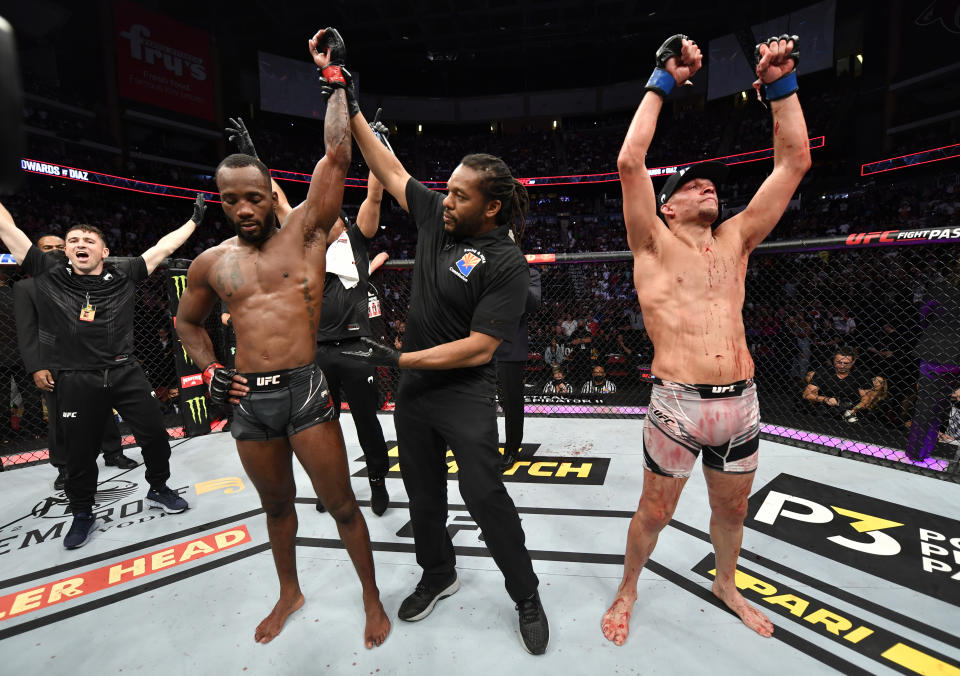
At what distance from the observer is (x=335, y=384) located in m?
2.69

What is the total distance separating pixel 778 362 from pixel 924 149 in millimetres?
11126

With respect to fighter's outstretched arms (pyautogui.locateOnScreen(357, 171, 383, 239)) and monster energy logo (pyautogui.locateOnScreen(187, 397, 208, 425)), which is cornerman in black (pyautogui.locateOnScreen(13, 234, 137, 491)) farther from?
fighter's outstretched arms (pyautogui.locateOnScreen(357, 171, 383, 239))

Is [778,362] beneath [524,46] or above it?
beneath

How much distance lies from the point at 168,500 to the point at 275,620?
1509 millimetres

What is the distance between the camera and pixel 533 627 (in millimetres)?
1731

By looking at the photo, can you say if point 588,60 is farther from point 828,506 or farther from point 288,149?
point 828,506

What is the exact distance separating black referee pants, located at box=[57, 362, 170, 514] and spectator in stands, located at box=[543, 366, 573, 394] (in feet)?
12.5

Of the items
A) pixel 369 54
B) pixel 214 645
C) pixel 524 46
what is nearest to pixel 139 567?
pixel 214 645

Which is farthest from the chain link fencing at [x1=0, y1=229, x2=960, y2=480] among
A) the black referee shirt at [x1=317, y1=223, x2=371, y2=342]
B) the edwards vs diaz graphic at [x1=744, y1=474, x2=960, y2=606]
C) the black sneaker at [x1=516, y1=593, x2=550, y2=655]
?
the black sneaker at [x1=516, y1=593, x2=550, y2=655]

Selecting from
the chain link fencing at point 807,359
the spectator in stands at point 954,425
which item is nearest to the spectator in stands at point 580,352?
the chain link fencing at point 807,359

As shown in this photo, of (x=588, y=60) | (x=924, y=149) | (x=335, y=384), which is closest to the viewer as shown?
(x=335, y=384)

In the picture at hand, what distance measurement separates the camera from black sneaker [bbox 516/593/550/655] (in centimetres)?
171

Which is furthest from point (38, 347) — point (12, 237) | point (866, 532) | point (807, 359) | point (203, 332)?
point (807, 359)

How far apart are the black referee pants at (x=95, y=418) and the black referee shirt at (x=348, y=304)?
1.24 meters
